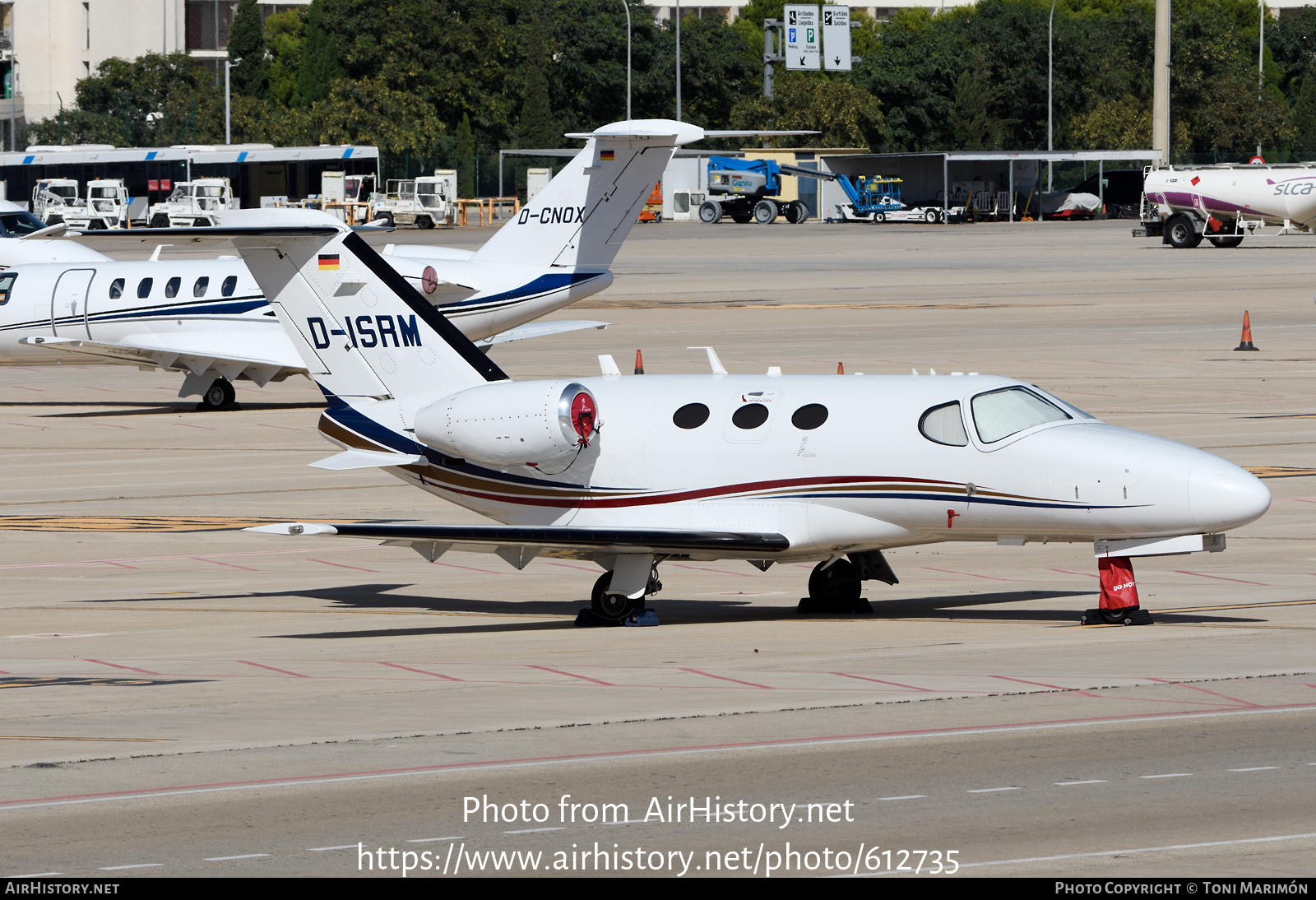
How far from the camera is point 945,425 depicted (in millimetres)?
20391

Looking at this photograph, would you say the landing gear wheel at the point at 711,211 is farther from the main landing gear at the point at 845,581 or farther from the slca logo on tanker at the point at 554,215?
the main landing gear at the point at 845,581

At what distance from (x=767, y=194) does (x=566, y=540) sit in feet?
378

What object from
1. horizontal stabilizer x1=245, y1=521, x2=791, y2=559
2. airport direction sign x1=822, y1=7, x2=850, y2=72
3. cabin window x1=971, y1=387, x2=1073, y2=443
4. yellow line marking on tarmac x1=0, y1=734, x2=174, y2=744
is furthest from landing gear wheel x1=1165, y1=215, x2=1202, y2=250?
yellow line marking on tarmac x1=0, y1=734, x2=174, y2=744

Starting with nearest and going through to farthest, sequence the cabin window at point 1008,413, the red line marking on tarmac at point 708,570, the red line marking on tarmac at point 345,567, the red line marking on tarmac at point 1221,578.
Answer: the cabin window at point 1008,413, the red line marking on tarmac at point 1221,578, the red line marking on tarmac at point 708,570, the red line marking on tarmac at point 345,567

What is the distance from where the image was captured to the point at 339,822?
12367 millimetres

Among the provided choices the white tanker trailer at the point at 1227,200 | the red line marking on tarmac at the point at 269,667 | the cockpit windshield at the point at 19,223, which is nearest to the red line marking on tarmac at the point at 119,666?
the red line marking on tarmac at the point at 269,667

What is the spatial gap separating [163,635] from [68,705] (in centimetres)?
415

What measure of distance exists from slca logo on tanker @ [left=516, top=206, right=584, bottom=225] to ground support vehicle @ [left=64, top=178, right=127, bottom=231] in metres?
80.4

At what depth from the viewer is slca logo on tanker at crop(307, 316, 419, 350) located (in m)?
23.2

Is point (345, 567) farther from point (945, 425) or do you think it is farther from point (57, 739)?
point (57, 739)

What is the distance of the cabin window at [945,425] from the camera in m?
20.3

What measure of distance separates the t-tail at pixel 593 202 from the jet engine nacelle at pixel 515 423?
11.7 meters

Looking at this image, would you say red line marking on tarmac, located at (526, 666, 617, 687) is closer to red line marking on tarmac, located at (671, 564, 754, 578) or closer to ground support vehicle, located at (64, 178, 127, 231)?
red line marking on tarmac, located at (671, 564, 754, 578)

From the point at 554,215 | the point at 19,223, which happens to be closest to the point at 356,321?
the point at 554,215
